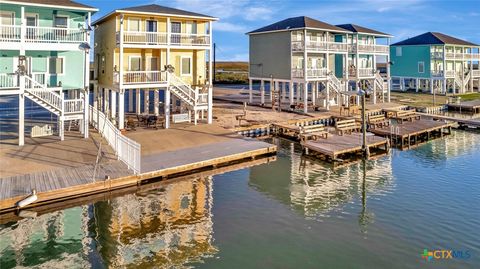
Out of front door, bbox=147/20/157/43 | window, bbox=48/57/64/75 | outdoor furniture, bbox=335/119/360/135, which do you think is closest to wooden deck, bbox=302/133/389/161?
outdoor furniture, bbox=335/119/360/135

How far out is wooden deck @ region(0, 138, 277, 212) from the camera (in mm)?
15484

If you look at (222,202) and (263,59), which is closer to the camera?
Answer: (222,202)

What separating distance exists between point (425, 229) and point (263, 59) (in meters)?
31.1

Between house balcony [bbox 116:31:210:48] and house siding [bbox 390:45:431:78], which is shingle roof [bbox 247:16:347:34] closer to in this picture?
house balcony [bbox 116:31:210:48]

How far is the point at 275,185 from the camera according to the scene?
19.9m

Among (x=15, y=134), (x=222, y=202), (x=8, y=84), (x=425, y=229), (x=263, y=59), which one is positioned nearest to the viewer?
(x=425, y=229)

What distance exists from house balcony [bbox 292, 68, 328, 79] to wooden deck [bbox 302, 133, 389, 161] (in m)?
10.6

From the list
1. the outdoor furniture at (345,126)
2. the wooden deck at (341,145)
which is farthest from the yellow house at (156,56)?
the outdoor furniture at (345,126)

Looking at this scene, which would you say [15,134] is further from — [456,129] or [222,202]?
[456,129]

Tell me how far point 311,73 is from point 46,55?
77.5ft

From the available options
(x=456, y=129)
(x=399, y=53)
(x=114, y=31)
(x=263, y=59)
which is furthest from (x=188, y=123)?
(x=399, y=53)

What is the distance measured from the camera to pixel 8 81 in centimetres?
2169

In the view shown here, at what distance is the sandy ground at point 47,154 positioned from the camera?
1802 cm

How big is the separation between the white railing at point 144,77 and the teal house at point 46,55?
296cm
